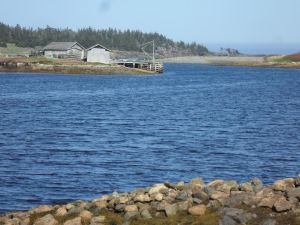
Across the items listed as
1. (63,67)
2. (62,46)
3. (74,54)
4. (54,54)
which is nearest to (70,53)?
(74,54)

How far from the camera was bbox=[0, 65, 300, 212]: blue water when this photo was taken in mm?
22891

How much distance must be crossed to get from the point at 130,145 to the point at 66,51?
320 feet

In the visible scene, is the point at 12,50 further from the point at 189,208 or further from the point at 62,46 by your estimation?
the point at 189,208

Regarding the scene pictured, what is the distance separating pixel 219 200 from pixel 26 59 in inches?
4385

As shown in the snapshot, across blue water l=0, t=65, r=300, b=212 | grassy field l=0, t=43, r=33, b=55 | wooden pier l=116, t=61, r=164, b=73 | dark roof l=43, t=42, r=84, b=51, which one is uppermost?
dark roof l=43, t=42, r=84, b=51

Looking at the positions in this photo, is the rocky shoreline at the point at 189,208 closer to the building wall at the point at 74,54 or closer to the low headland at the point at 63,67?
the low headland at the point at 63,67

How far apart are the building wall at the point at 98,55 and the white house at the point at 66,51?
6.39 meters

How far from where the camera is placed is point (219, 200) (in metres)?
13.8

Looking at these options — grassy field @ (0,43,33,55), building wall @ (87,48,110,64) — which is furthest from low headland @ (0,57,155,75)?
grassy field @ (0,43,33,55)

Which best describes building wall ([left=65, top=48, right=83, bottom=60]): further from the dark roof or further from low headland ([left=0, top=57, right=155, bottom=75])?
low headland ([left=0, top=57, right=155, bottom=75])

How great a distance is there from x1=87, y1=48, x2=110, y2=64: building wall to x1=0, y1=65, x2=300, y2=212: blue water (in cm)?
5946

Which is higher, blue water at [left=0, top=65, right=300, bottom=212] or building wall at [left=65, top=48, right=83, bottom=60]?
building wall at [left=65, top=48, right=83, bottom=60]

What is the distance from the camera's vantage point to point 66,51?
416 feet

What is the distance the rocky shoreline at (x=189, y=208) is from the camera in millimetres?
12695
